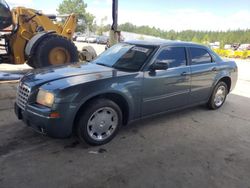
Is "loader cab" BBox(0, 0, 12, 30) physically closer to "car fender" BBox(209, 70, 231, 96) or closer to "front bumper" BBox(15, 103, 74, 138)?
"front bumper" BBox(15, 103, 74, 138)

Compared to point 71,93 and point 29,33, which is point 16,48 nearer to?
point 29,33

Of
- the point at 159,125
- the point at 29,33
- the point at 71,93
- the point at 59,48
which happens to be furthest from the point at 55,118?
the point at 29,33

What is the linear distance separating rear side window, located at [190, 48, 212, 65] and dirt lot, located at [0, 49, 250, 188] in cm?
125

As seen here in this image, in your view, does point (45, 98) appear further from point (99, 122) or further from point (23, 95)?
point (99, 122)

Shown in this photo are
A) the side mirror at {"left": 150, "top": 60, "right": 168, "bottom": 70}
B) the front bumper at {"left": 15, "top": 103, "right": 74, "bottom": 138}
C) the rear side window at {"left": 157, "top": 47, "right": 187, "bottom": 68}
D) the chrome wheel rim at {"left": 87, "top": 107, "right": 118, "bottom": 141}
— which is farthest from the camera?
the rear side window at {"left": 157, "top": 47, "right": 187, "bottom": 68}

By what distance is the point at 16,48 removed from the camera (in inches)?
324

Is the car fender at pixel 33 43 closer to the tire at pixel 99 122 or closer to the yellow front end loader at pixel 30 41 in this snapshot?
the yellow front end loader at pixel 30 41

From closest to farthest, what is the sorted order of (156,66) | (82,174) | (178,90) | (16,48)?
1. (82,174)
2. (156,66)
3. (178,90)
4. (16,48)

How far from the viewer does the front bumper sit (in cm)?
341

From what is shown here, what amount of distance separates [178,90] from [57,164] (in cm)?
259

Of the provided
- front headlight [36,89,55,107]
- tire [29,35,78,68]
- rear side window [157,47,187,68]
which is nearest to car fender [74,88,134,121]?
front headlight [36,89,55,107]

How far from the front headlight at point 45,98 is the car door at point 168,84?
1.52 metres

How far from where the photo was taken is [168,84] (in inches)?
181

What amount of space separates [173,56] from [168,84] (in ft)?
1.89
